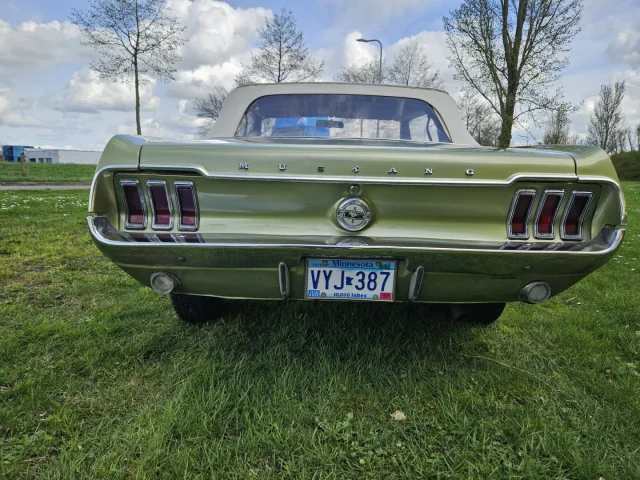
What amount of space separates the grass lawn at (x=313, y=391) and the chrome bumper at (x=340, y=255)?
532 millimetres

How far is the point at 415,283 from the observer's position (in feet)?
6.37

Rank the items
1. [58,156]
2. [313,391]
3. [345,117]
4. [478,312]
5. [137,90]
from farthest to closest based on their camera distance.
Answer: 1. [58,156]
2. [137,90]
3. [345,117]
4. [478,312]
5. [313,391]

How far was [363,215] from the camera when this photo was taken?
191 cm

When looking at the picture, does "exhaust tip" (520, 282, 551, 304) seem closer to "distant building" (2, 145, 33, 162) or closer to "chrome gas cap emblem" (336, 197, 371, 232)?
"chrome gas cap emblem" (336, 197, 371, 232)

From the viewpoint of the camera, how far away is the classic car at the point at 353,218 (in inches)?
73.5

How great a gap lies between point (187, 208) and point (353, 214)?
759 millimetres

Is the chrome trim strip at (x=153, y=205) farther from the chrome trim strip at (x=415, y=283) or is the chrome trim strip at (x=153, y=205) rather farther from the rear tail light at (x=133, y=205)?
the chrome trim strip at (x=415, y=283)

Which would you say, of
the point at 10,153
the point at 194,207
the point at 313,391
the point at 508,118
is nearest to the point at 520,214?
the point at 313,391

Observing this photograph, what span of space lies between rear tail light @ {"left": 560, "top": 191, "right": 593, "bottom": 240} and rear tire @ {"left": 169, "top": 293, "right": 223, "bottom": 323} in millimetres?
2033

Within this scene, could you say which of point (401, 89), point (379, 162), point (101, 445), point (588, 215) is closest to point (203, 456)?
point (101, 445)

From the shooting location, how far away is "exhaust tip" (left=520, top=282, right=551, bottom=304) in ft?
6.55

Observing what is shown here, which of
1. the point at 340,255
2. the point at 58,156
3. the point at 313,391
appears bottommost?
the point at 313,391

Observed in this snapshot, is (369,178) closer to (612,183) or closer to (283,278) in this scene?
(283,278)

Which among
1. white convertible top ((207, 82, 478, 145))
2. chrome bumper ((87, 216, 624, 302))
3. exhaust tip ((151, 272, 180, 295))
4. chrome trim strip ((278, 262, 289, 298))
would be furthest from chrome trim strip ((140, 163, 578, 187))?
white convertible top ((207, 82, 478, 145))
